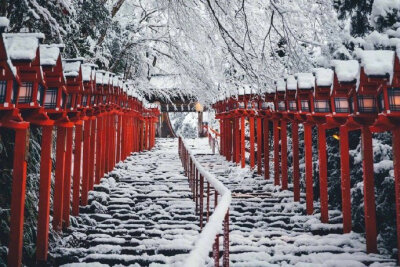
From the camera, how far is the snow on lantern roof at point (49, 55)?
4.54m

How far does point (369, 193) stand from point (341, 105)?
5.03 feet

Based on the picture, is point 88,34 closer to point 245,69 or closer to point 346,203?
point 245,69

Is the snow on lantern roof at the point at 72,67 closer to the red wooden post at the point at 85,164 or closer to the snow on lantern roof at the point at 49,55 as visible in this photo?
the snow on lantern roof at the point at 49,55

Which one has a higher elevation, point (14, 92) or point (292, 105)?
point (292, 105)

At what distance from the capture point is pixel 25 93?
4.25m

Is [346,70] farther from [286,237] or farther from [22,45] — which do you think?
[22,45]

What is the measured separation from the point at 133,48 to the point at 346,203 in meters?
14.4

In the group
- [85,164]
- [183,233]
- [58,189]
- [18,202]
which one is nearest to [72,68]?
[58,189]

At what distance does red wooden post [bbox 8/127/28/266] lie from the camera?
405cm

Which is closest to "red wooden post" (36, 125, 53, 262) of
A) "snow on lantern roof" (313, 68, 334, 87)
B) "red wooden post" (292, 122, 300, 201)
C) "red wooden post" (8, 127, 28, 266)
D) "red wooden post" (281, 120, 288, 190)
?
"red wooden post" (8, 127, 28, 266)

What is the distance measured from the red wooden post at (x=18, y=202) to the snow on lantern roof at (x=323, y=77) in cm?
482

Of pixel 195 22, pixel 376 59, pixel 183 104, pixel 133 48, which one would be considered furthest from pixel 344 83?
pixel 183 104

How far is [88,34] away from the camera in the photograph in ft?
37.4

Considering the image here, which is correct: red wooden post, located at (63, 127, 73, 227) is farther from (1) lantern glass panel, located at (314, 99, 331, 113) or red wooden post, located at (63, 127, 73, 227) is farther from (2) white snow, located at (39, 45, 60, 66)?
(1) lantern glass panel, located at (314, 99, 331, 113)
